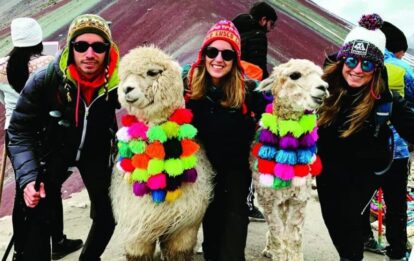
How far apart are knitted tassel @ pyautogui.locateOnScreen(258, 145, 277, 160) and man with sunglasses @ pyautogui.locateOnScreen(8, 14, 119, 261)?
3.44 ft

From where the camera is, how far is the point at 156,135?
2.76 metres

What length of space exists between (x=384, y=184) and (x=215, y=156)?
145 cm

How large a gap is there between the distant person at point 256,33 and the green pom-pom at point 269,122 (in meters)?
1.29

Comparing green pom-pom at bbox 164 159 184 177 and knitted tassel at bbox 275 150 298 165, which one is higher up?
knitted tassel at bbox 275 150 298 165

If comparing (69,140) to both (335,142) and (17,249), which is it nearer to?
(17,249)

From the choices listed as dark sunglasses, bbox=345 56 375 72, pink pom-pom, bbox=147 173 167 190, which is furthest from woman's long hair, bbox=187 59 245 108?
dark sunglasses, bbox=345 56 375 72

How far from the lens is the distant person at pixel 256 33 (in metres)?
4.20

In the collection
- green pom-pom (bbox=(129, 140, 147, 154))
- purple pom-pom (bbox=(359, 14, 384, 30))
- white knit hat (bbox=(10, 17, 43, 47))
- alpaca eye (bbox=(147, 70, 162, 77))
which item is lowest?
green pom-pom (bbox=(129, 140, 147, 154))

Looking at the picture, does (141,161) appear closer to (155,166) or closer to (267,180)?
(155,166)

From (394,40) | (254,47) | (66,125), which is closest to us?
(66,125)

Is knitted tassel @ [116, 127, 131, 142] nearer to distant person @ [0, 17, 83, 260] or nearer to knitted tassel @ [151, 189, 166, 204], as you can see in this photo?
knitted tassel @ [151, 189, 166, 204]

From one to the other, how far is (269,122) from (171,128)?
2.13 ft

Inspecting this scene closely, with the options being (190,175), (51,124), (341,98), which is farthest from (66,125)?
(341,98)

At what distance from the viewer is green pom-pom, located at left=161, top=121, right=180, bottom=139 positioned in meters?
2.81
